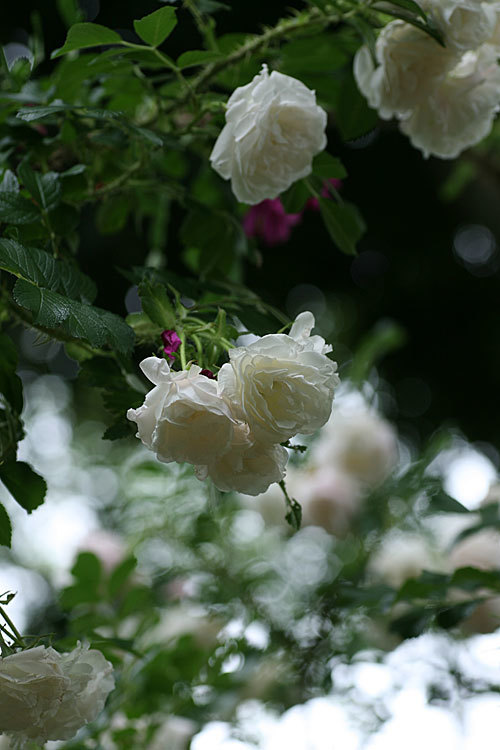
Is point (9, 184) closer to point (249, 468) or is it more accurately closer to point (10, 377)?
point (10, 377)

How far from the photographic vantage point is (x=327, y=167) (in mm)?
529

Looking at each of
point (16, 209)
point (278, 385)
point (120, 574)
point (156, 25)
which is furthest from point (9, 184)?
point (120, 574)

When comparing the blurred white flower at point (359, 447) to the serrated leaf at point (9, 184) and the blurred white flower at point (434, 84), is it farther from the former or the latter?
the serrated leaf at point (9, 184)

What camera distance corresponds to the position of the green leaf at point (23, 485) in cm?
45

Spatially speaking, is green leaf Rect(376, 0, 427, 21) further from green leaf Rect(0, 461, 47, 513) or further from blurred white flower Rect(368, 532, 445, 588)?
blurred white flower Rect(368, 532, 445, 588)

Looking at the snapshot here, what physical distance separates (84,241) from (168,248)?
0.16m

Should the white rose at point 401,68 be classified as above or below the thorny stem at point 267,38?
below

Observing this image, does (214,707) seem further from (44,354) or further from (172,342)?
Answer: (44,354)

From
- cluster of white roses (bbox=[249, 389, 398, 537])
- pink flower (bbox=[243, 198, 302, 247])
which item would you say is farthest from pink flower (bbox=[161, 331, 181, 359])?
cluster of white roses (bbox=[249, 389, 398, 537])

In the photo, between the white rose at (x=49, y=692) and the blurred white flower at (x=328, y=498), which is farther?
the blurred white flower at (x=328, y=498)

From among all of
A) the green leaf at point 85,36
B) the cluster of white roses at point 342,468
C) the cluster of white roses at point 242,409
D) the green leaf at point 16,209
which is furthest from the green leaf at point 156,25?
the cluster of white roses at point 342,468

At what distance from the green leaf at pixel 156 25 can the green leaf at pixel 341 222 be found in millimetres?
159

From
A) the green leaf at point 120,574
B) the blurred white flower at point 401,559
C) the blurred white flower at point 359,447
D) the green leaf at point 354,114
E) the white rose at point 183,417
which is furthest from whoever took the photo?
the blurred white flower at point 359,447

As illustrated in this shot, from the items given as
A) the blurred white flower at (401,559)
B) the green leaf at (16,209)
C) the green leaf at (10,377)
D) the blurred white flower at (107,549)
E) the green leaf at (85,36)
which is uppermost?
the green leaf at (85,36)
